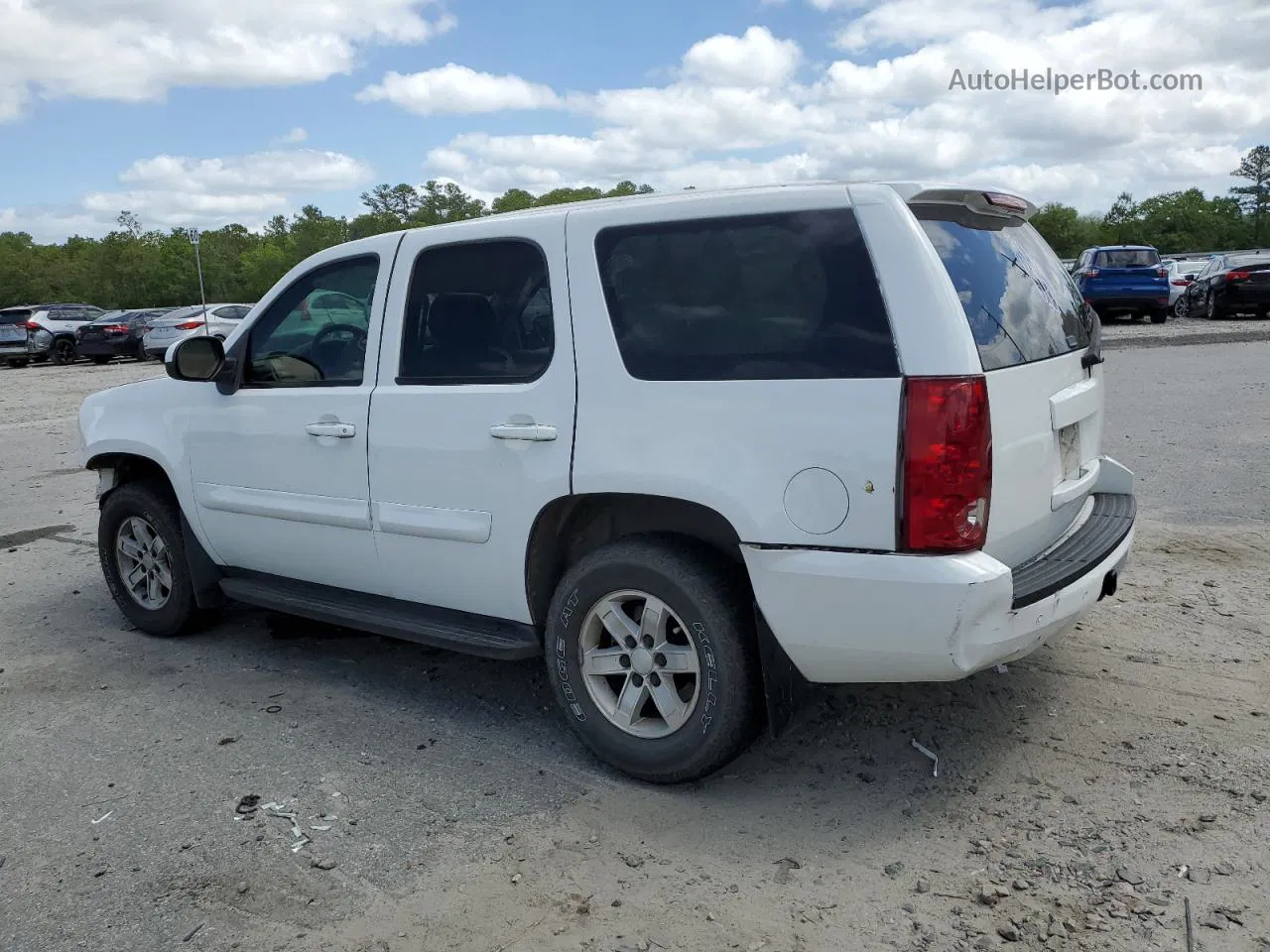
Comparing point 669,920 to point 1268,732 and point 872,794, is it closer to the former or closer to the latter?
point 872,794

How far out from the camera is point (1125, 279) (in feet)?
75.7

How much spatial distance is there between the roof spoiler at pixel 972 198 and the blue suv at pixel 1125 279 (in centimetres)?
2099

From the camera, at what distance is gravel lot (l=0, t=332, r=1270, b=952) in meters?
2.91

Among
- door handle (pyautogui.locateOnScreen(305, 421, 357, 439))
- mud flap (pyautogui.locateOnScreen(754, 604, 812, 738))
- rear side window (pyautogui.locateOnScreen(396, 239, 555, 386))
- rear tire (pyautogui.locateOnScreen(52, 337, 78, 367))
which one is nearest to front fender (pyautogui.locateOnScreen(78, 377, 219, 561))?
door handle (pyautogui.locateOnScreen(305, 421, 357, 439))

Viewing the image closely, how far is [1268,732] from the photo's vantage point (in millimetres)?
3799

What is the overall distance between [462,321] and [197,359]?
4.70 ft

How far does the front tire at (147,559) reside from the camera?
5254 millimetres

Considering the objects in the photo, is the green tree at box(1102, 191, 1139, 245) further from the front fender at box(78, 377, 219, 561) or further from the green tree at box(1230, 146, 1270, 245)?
the front fender at box(78, 377, 219, 561)

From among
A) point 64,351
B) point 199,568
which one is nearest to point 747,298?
point 199,568

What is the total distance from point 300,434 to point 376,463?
0.48 m

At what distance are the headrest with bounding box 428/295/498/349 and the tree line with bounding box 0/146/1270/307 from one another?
63.9 m

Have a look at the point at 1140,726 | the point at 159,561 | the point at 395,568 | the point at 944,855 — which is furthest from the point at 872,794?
the point at 159,561

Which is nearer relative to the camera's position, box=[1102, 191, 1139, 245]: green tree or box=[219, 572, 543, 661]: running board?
box=[219, 572, 543, 661]: running board

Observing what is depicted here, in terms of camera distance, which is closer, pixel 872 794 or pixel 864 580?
pixel 864 580
